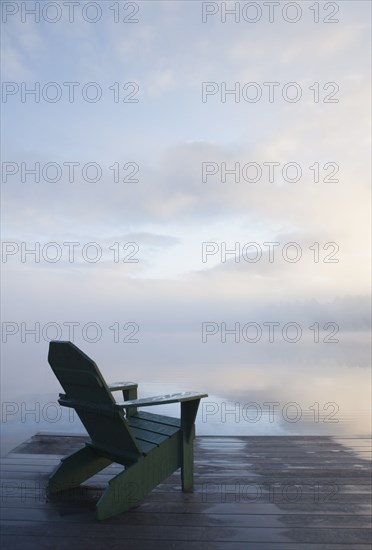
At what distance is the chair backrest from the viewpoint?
2508 millimetres

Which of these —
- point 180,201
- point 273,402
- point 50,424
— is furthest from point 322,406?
point 180,201

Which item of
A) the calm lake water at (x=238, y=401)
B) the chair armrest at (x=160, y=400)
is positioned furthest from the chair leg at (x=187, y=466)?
the calm lake water at (x=238, y=401)

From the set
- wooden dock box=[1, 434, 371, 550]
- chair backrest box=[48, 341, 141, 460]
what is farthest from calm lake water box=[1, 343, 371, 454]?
chair backrest box=[48, 341, 141, 460]

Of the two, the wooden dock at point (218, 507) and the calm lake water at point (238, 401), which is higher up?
the wooden dock at point (218, 507)

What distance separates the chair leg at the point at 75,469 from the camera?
9.43 feet

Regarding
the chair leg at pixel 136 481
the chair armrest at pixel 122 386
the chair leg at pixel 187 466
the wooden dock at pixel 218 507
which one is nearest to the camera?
the wooden dock at pixel 218 507

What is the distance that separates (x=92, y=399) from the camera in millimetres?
2666

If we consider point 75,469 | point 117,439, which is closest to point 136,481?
point 117,439

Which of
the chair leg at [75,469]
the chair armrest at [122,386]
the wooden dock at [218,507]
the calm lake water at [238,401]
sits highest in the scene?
the chair armrest at [122,386]

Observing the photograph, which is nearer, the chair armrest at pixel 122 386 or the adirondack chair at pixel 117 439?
the adirondack chair at pixel 117 439

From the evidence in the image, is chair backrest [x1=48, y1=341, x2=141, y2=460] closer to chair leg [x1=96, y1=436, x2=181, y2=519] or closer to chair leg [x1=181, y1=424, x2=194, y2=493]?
chair leg [x1=96, y1=436, x2=181, y2=519]

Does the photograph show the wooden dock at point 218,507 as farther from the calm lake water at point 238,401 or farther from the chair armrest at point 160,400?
the calm lake water at point 238,401

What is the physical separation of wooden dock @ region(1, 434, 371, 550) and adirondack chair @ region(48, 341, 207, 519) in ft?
0.34

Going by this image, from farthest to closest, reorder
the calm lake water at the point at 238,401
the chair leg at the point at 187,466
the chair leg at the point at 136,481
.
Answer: the calm lake water at the point at 238,401
the chair leg at the point at 187,466
the chair leg at the point at 136,481
